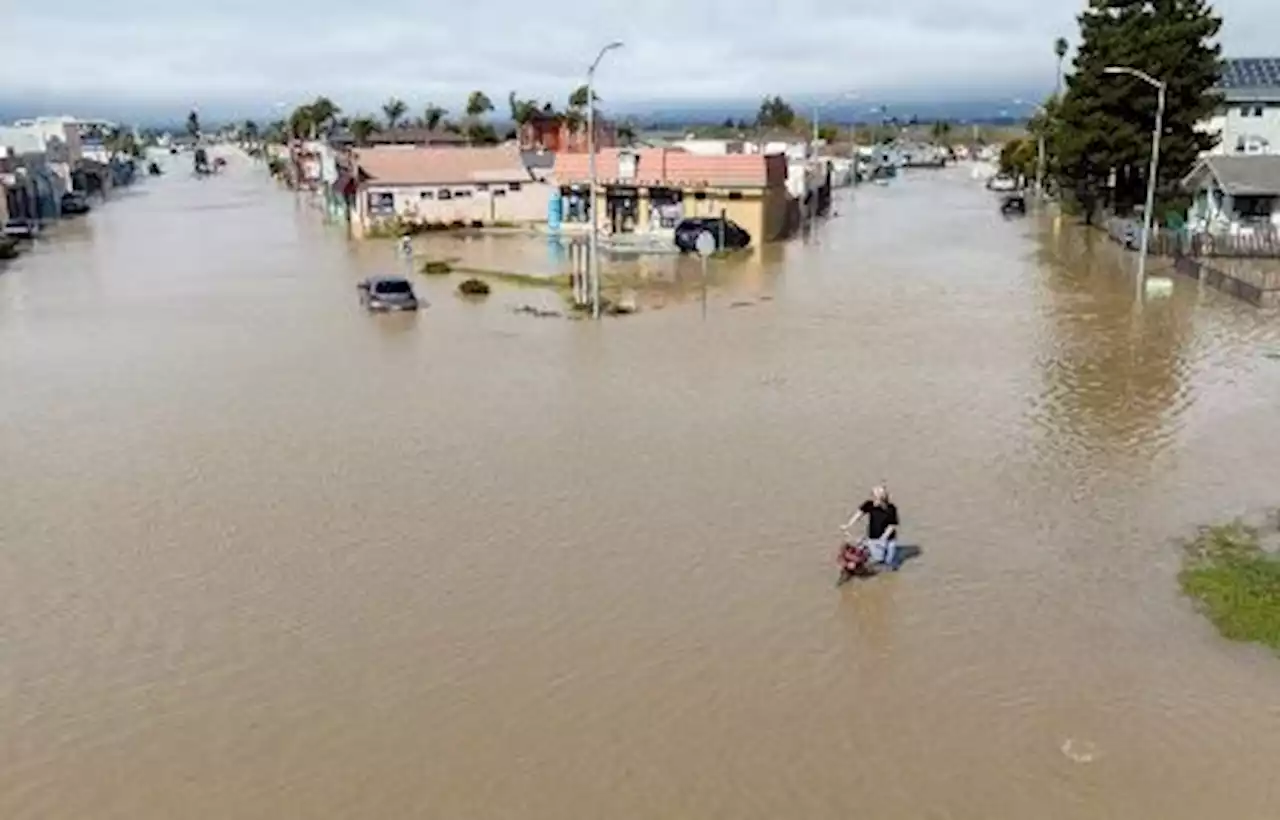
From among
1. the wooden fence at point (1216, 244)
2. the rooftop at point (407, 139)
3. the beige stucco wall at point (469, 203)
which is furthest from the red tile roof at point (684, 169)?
the rooftop at point (407, 139)

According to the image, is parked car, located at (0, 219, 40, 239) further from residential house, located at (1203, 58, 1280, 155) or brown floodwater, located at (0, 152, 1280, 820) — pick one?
residential house, located at (1203, 58, 1280, 155)

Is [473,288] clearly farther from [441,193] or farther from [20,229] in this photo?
[20,229]

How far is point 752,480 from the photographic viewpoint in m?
20.0

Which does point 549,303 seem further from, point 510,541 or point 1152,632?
point 1152,632

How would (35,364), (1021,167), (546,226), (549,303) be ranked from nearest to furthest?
(35,364) < (549,303) < (546,226) < (1021,167)

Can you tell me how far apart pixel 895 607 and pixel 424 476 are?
8.67 metres

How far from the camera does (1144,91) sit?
178 feet

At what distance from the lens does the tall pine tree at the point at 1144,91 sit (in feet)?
176

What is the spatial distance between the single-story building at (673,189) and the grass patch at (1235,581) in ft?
126

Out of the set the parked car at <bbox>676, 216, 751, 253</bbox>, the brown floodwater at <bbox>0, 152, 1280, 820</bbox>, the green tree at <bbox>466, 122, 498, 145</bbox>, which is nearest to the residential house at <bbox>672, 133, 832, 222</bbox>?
the parked car at <bbox>676, 216, 751, 253</bbox>

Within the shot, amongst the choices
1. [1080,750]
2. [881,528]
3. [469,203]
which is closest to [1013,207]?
[469,203]

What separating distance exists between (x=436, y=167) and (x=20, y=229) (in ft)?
69.3

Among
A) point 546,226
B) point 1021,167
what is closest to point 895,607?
point 546,226

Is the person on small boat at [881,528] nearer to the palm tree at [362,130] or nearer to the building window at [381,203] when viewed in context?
the building window at [381,203]
